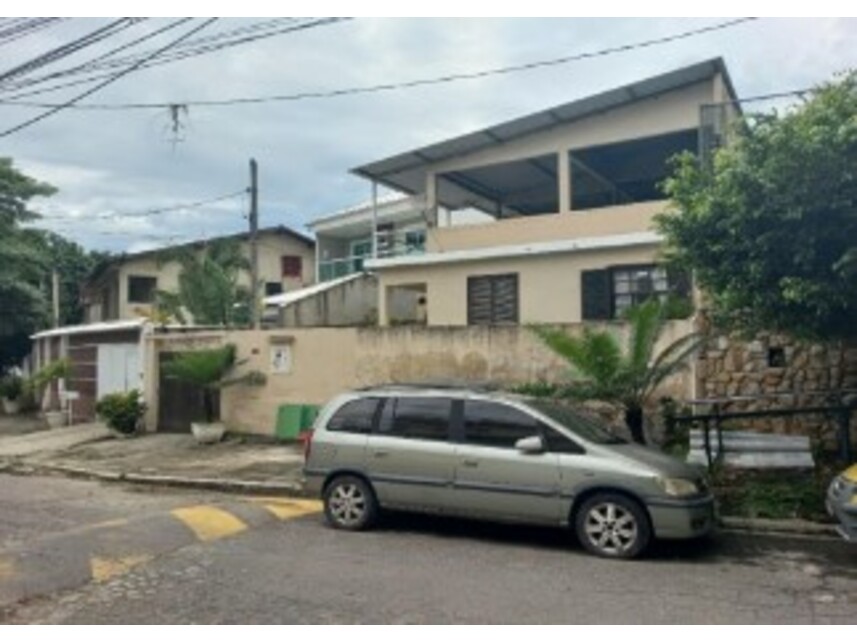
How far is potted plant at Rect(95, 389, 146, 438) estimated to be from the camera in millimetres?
19562

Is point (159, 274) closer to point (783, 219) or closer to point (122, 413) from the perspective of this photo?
point (122, 413)

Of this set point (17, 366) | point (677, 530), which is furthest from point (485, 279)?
point (17, 366)

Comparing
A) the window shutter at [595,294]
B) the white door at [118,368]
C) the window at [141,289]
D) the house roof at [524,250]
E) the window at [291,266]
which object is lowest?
the white door at [118,368]

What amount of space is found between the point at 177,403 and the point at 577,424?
12.8 meters

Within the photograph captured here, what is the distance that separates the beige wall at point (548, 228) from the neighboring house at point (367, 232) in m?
2.73

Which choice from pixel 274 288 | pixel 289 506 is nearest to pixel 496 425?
pixel 289 506

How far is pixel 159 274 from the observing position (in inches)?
1398

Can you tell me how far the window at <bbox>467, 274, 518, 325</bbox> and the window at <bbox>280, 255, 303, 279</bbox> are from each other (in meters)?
16.9

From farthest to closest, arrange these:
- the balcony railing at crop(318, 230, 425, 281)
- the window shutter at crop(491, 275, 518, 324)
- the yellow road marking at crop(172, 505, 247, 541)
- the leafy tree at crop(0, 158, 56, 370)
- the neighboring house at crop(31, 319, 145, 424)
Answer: the leafy tree at crop(0, 158, 56, 370) → the balcony railing at crop(318, 230, 425, 281) → the neighboring house at crop(31, 319, 145, 424) → the window shutter at crop(491, 275, 518, 324) → the yellow road marking at crop(172, 505, 247, 541)

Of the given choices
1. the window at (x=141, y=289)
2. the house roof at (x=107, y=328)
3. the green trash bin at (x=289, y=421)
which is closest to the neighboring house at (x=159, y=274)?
the window at (x=141, y=289)

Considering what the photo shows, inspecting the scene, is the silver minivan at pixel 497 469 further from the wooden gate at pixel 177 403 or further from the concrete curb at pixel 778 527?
the wooden gate at pixel 177 403

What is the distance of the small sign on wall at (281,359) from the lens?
18141 millimetres

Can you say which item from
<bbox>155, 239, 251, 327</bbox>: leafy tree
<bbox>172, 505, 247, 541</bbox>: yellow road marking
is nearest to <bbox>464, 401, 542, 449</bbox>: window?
<bbox>172, 505, 247, 541</bbox>: yellow road marking

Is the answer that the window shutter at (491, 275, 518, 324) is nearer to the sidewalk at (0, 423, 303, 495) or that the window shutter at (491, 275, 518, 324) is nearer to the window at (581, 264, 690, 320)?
the window at (581, 264, 690, 320)
